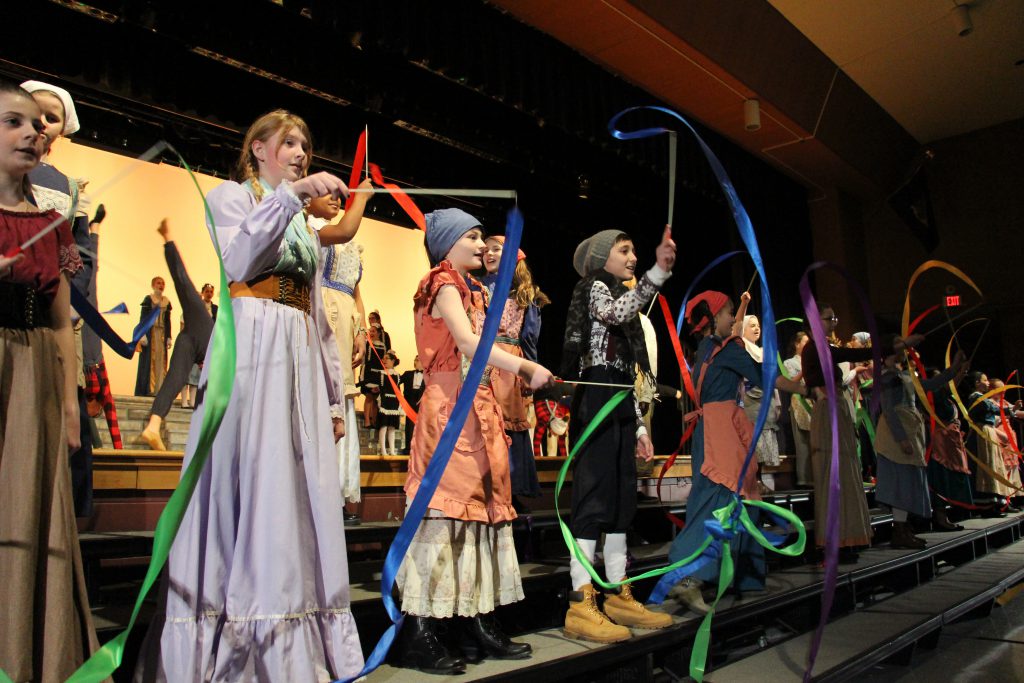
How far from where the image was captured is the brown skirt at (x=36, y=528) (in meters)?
1.56

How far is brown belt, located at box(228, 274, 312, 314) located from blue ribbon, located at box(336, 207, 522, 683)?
1.69 feet

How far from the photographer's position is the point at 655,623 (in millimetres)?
2959

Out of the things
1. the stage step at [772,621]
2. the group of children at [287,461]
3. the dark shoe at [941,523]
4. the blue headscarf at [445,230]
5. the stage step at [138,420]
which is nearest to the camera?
the group of children at [287,461]

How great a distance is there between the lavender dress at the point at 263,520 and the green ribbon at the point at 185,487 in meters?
0.20

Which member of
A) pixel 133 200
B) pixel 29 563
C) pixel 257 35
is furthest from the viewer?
pixel 133 200

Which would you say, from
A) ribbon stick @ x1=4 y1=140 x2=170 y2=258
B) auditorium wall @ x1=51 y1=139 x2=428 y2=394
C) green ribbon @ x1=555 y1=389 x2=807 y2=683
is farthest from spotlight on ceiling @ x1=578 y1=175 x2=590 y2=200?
ribbon stick @ x1=4 y1=140 x2=170 y2=258

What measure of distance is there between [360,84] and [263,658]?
563cm

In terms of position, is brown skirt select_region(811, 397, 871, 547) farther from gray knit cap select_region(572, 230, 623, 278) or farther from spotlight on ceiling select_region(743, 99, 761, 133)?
spotlight on ceiling select_region(743, 99, 761, 133)

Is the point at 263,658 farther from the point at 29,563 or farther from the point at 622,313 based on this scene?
the point at 622,313

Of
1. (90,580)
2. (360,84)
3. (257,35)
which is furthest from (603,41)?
(90,580)

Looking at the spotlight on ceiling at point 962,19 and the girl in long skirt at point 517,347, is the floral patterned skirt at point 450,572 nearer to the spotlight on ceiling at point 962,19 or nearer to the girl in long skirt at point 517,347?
the girl in long skirt at point 517,347

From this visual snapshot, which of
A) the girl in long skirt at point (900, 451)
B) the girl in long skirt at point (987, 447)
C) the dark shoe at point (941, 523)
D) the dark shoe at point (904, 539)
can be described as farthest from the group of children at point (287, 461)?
the girl in long skirt at point (987, 447)

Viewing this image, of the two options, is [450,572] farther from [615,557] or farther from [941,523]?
[941,523]

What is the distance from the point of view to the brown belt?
197 centimetres
